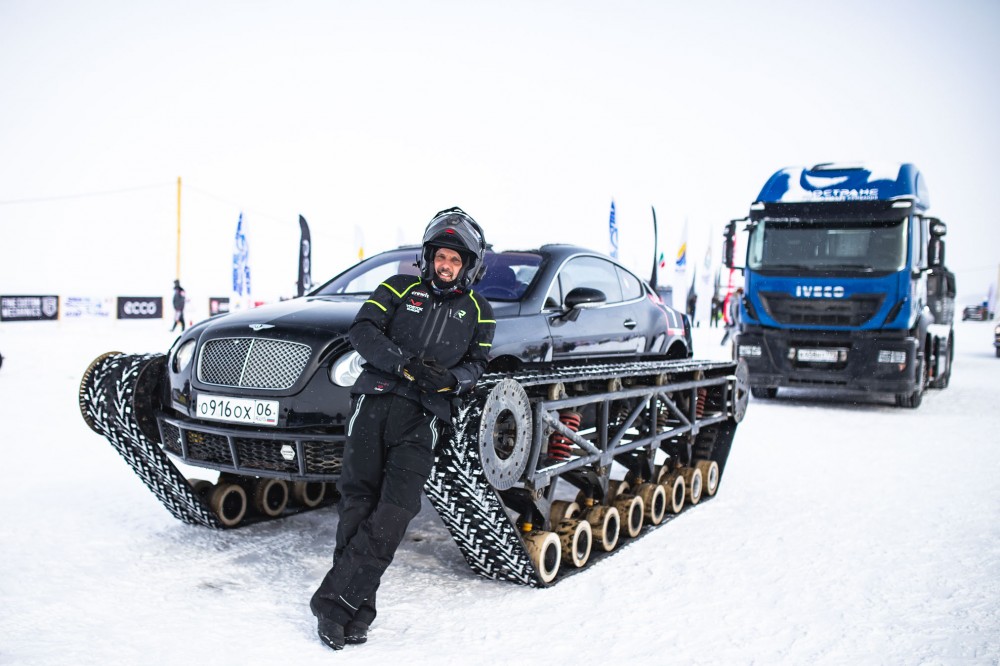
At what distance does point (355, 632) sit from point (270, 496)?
7.19 feet

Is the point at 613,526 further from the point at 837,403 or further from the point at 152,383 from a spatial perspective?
the point at 837,403

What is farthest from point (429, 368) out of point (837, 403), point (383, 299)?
point (837, 403)

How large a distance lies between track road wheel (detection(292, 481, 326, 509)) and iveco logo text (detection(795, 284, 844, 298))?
855 centimetres

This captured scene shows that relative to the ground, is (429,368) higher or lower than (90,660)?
higher

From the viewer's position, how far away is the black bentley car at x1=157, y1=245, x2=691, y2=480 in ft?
13.7

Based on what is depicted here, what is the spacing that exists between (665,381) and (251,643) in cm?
360

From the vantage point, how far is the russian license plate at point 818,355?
11992 millimetres

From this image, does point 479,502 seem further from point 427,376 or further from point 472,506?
point 427,376

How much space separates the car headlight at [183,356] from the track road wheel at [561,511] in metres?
2.24

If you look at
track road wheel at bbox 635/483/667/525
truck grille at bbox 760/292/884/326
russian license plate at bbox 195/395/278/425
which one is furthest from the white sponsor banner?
track road wheel at bbox 635/483/667/525

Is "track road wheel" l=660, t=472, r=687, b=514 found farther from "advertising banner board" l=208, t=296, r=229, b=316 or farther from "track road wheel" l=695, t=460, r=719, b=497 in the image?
"advertising banner board" l=208, t=296, r=229, b=316

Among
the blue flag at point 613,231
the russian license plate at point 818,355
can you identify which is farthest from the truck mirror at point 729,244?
the blue flag at point 613,231

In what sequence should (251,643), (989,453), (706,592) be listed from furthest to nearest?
(989,453) < (706,592) < (251,643)

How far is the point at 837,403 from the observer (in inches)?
520
